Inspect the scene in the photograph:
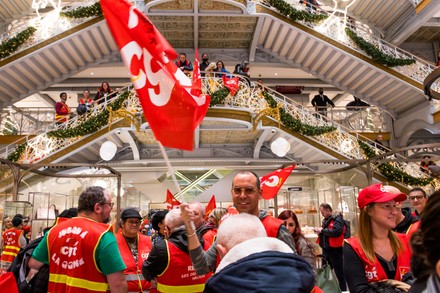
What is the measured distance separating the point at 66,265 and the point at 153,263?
0.77m

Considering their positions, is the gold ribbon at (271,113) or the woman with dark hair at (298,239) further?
the gold ribbon at (271,113)

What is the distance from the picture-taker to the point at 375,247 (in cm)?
243

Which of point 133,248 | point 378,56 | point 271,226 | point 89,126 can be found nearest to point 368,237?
point 271,226

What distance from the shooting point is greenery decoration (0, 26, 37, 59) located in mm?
12562

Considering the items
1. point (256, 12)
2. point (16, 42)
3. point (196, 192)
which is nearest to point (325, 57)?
point (256, 12)

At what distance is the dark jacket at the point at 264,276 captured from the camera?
1.39 m

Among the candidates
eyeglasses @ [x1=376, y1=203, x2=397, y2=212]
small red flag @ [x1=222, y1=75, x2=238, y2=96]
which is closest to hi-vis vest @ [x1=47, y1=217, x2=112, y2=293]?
eyeglasses @ [x1=376, y1=203, x2=397, y2=212]

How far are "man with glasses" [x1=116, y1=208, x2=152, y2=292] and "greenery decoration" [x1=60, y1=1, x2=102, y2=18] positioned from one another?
11.6 meters

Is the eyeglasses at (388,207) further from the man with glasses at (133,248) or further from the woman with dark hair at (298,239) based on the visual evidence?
the man with glasses at (133,248)

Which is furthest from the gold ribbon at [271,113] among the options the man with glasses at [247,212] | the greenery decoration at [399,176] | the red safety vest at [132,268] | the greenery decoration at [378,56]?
the man with glasses at [247,212]

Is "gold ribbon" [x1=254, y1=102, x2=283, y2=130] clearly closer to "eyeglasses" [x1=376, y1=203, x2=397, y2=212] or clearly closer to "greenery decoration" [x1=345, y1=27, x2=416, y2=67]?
"greenery decoration" [x1=345, y1=27, x2=416, y2=67]

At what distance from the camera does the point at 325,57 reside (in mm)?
14820

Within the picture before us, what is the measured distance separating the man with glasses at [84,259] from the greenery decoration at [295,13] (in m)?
12.9

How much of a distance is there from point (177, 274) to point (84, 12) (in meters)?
12.9
